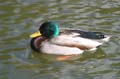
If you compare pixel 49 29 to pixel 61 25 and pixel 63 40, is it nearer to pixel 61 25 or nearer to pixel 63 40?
pixel 63 40

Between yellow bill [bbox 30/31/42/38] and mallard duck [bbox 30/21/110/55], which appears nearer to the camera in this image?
mallard duck [bbox 30/21/110/55]

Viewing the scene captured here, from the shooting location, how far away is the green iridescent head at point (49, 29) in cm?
1180

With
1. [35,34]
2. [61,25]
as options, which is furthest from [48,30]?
[61,25]

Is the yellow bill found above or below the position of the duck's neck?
above

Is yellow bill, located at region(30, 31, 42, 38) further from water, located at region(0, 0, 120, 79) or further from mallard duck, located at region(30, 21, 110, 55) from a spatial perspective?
water, located at region(0, 0, 120, 79)

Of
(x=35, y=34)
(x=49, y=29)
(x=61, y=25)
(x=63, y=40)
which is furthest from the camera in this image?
(x=61, y=25)

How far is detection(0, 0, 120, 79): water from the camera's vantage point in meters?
10.7

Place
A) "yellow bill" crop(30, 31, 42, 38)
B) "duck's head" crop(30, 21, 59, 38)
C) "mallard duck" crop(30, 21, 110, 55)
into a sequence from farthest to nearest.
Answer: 1. "duck's head" crop(30, 21, 59, 38)
2. "yellow bill" crop(30, 31, 42, 38)
3. "mallard duck" crop(30, 21, 110, 55)

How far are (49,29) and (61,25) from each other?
1028mm

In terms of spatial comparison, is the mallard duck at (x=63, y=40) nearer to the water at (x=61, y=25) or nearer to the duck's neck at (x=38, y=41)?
the duck's neck at (x=38, y=41)

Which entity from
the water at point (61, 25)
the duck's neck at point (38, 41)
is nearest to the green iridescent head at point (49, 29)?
the duck's neck at point (38, 41)

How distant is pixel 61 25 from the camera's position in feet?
42.3

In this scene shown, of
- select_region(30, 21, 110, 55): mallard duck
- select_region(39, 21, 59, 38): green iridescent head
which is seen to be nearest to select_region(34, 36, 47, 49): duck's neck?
select_region(30, 21, 110, 55): mallard duck

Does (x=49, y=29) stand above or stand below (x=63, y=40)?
above
